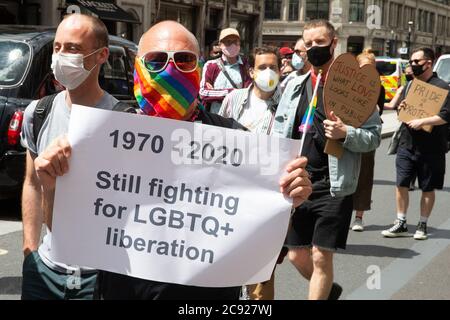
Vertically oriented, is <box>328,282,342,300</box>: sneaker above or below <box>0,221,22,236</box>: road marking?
above

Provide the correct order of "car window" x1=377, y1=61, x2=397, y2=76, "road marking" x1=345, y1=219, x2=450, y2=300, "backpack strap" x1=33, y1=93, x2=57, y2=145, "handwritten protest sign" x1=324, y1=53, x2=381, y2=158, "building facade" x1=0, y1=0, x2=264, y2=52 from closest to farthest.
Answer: "backpack strap" x1=33, y1=93, x2=57, y2=145 < "handwritten protest sign" x1=324, y1=53, x2=381, y2=158 < "road marking" x1=345, y1=219, x2=450, y2=300 < "building facade" x1=0, y1=0, x2=264, y2=52 < "car window" x1=377, y1=61, x2=397, y2=76

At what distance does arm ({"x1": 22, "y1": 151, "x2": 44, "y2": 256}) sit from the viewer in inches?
103

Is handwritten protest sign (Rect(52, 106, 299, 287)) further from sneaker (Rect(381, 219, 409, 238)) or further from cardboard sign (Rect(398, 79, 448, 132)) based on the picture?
cardboard sign (Rect(398, 79, 448, 132))

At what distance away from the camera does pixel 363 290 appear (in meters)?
5.10

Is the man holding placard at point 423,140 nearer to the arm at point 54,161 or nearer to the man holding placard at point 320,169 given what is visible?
the man holding placard at point 320,169

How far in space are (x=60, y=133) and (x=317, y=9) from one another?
2541 inches

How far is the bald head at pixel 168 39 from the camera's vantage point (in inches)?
92.4

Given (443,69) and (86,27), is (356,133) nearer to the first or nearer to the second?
(86,27)

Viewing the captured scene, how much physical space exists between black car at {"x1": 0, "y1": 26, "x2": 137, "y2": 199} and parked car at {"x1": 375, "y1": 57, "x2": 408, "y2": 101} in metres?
20.4

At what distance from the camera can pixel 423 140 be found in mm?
7082

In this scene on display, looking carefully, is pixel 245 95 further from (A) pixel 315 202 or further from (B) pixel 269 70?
(A) pixel 315 202

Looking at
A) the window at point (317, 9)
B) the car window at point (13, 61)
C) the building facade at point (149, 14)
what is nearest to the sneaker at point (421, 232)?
the car window at point (13, 61)

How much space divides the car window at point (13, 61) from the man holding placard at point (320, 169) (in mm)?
3760

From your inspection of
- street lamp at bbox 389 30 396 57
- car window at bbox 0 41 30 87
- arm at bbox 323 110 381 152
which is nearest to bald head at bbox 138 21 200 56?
arm at bbox 323 110 381 152
